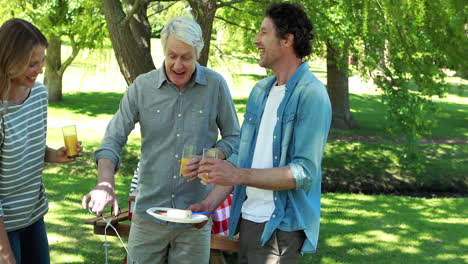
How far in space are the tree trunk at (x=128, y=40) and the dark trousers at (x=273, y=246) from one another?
4770 millimetres

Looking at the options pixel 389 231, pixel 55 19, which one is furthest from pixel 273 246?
pixel 55 19

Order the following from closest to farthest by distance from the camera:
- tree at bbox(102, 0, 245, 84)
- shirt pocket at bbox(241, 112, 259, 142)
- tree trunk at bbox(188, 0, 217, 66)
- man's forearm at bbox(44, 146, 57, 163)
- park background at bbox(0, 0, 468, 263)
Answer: shirt pocket at bbox(241, 112, 259, 142), man's forearm at bbox(44, 146, 57, 163), park background at bbox(0, 0, 468, 263), tree trunk at bbox(188, 0, 217, 66), tree at bbox(102, 0, 245, 84)

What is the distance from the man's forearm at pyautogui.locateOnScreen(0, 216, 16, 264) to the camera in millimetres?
2512

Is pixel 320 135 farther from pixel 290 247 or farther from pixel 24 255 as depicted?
pixel 24 255

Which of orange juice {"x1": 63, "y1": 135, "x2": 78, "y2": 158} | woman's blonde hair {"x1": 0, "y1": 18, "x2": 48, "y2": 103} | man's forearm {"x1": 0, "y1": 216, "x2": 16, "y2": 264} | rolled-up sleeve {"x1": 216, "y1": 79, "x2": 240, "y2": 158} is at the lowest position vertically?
man's forearm {"x1": 0, "y1": 216, "x2": 16, "y2": 264}

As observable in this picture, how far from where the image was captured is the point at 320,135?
102 inches

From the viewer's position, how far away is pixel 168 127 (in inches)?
125

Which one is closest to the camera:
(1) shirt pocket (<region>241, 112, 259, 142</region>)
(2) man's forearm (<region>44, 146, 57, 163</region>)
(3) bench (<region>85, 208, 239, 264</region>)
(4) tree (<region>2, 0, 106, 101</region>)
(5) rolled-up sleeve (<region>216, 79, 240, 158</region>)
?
(1) shirt pocket (<region>241, 112, 259, 142</region>)

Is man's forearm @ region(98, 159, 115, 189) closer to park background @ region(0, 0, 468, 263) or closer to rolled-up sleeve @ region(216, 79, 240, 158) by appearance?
rolled-up sleeve @ region(216, 79, 240, 158)

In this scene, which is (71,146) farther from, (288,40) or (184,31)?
(288,40)

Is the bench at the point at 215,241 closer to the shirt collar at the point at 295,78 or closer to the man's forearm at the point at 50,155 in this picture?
the man's forearm at the point at 50,155

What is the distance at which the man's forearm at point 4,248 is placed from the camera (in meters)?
2.51

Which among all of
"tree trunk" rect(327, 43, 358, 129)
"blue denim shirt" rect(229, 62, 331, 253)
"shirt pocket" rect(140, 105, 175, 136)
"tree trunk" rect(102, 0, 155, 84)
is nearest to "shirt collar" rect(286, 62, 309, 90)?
"blue denim shirt" rect(229, 62, 331, 253)

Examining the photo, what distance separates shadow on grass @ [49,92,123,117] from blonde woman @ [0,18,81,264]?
15440 mm
